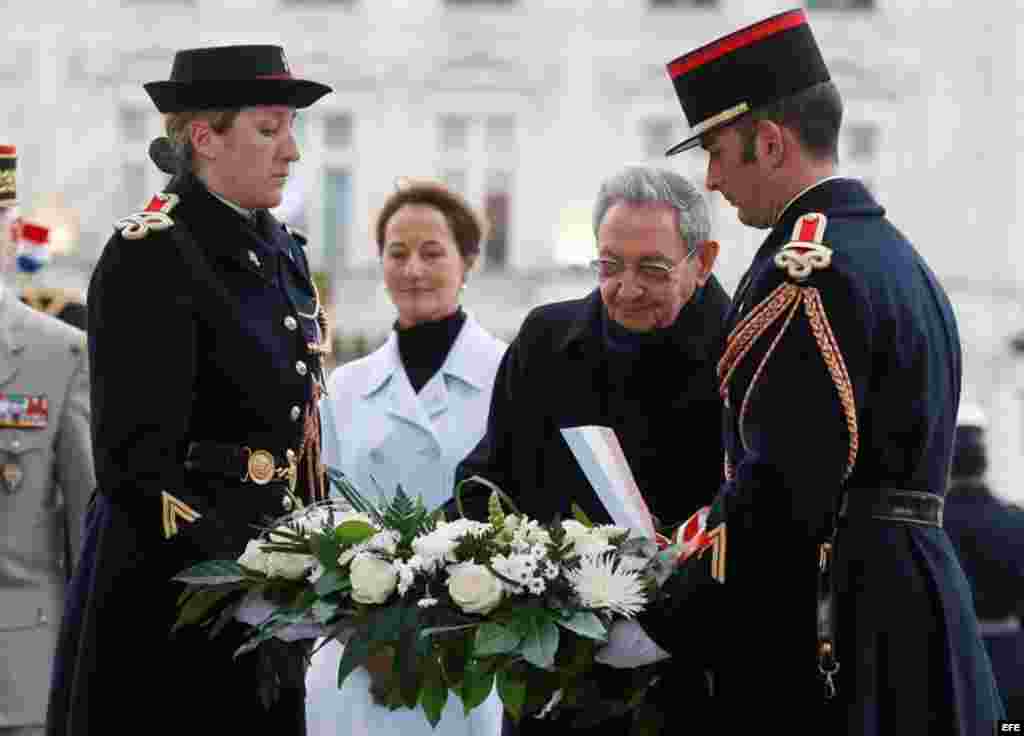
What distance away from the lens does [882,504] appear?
409 centimetres

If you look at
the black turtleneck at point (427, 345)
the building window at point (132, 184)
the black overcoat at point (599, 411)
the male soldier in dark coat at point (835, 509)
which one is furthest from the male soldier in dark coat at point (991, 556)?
the building window at point (132, 184)

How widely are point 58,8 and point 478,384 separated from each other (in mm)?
23702

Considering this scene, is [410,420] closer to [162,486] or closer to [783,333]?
[162,486]

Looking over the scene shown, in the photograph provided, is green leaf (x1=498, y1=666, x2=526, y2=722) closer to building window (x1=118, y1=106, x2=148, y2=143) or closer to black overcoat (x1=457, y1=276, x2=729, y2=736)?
black overcoat (x1=457, y1=276, x2=729, y2=736)

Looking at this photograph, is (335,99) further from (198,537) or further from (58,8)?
(198,537)

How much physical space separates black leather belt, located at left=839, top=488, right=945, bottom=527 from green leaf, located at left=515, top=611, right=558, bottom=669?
0.60 m

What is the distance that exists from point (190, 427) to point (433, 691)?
794mm

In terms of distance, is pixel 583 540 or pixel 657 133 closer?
pixel 583 540

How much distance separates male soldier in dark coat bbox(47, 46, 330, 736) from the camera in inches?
179

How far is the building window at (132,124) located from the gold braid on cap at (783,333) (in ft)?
83.5

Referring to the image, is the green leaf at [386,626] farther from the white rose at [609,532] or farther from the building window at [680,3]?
the building window at [680,3]

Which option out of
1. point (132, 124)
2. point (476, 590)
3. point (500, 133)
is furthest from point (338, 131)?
point (476, 590)

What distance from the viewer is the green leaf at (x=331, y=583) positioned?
4336 mm

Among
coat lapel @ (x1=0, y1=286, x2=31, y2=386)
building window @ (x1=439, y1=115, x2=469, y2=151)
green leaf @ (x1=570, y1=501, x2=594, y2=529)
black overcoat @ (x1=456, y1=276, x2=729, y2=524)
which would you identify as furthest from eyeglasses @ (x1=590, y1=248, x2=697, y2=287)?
building window @ (x1=439, y1=115, x2=469, y2=151)
